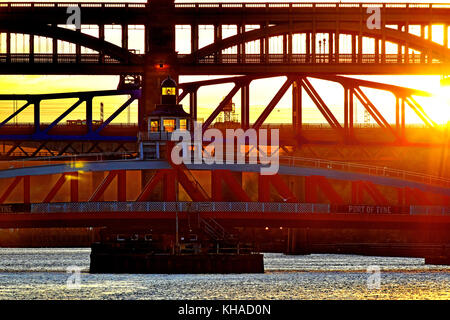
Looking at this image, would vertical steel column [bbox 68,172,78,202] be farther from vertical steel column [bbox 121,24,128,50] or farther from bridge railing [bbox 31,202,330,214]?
vertical steel column [bbox 121,24,128,50]

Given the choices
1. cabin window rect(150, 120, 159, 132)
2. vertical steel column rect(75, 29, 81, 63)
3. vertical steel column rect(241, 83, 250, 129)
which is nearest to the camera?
cabin window rect(150, 120, 159, 132)

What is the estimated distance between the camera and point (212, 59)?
160 m

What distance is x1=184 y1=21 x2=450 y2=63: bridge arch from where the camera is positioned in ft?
521

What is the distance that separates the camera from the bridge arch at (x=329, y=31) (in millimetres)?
158750

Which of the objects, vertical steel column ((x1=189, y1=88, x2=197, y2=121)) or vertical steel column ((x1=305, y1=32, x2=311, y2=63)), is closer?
vertical steel column ((x1=305, y1=32, x2=311, y2=63))

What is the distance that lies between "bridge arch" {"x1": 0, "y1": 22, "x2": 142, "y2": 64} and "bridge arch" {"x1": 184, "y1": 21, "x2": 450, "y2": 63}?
6644mm

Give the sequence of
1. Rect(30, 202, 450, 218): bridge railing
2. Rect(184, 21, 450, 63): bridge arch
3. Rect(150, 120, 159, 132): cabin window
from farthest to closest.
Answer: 1. Rect(184, 21, 450, 63): bridge arch
2. Rect(150, 120, 159, 132): cabin window
3. Rect(30, 202, 450, 218): bridge railing

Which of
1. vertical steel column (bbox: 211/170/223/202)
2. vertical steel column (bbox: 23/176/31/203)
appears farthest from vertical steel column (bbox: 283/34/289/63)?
vertical steel column (bbox: 23/176/31/203)

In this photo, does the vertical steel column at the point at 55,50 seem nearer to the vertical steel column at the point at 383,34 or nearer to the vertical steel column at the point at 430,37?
the vertical steel column at the point at 383,34

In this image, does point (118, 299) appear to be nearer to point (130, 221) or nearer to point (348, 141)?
point (130, 221)

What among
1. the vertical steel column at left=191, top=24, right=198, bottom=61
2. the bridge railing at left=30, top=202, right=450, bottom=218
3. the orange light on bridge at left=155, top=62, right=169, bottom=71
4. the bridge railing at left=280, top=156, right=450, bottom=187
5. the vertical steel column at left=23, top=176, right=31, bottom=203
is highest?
the vertical steel column at left=191, top=24, right=198, bottom=61

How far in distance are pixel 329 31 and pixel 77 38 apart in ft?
92.7

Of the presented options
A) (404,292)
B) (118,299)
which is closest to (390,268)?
(404,292)

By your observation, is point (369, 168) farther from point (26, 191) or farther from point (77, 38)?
point (77, 38)
